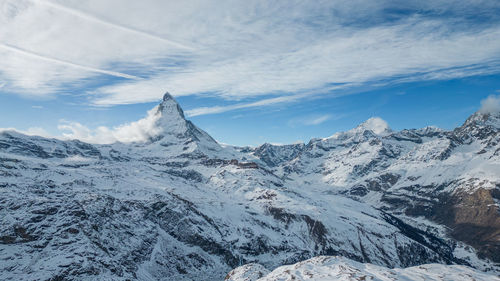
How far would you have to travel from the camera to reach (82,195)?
150 metres

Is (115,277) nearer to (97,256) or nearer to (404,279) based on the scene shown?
(97,256)

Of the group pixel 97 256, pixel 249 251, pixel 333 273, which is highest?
pixel 333 273

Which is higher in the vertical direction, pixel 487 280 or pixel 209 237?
pixel 487 280

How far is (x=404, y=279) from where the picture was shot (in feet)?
223

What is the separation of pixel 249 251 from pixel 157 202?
201ft

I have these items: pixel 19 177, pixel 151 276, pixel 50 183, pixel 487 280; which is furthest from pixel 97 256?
pixel 487 280

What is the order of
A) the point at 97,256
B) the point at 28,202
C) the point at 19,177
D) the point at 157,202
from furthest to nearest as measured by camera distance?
the point at 157,202
the point at 19,177
the point at 28,202
the point at 97,256

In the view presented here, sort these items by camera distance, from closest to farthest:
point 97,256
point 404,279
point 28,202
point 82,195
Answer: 1. point 404,279
2. point 97,256
3. point 28,202
4. point 82,195

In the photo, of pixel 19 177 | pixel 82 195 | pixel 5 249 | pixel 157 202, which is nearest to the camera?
pixel 5 249

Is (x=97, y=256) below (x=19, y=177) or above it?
below

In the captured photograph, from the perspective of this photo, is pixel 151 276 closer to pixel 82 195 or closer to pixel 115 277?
pixel 115 277

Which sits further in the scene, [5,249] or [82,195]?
[82,195]

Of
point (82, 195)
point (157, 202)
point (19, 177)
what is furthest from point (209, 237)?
point (19, 177)

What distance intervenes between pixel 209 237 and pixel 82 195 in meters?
68.2
